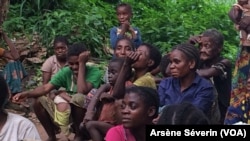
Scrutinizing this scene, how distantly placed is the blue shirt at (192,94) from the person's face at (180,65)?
0.28 feet

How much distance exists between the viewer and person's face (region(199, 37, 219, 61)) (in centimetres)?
562

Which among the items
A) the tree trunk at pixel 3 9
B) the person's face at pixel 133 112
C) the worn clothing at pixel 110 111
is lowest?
the worn clothing at pixel 110 111

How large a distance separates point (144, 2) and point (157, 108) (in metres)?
7.52

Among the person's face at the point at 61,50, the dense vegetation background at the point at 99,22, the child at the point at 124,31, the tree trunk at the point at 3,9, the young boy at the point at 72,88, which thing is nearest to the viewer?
the young boy at the point at 72,88

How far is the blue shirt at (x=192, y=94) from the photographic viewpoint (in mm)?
4758

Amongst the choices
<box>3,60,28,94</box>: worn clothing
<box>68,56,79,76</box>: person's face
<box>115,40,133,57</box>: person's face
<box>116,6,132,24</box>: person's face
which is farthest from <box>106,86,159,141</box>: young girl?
<box>116,6,132,24</box>: person's face

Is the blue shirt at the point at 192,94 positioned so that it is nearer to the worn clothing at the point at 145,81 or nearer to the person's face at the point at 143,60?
the worn clothing at the point at 145,81

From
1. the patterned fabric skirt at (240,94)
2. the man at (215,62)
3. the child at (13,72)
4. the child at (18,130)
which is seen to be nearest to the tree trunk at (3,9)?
the child at (13,72)

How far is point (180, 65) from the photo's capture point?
4.85 m

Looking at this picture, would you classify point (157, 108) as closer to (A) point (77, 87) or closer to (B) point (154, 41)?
(A) point (77, 87)

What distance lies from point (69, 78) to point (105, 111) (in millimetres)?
903

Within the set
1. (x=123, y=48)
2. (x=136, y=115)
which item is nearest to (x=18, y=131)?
(x=136, y=115)

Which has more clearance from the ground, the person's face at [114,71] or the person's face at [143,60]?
the person's face at [143,60]

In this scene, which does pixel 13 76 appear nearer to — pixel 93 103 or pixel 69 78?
pixel 69 78
